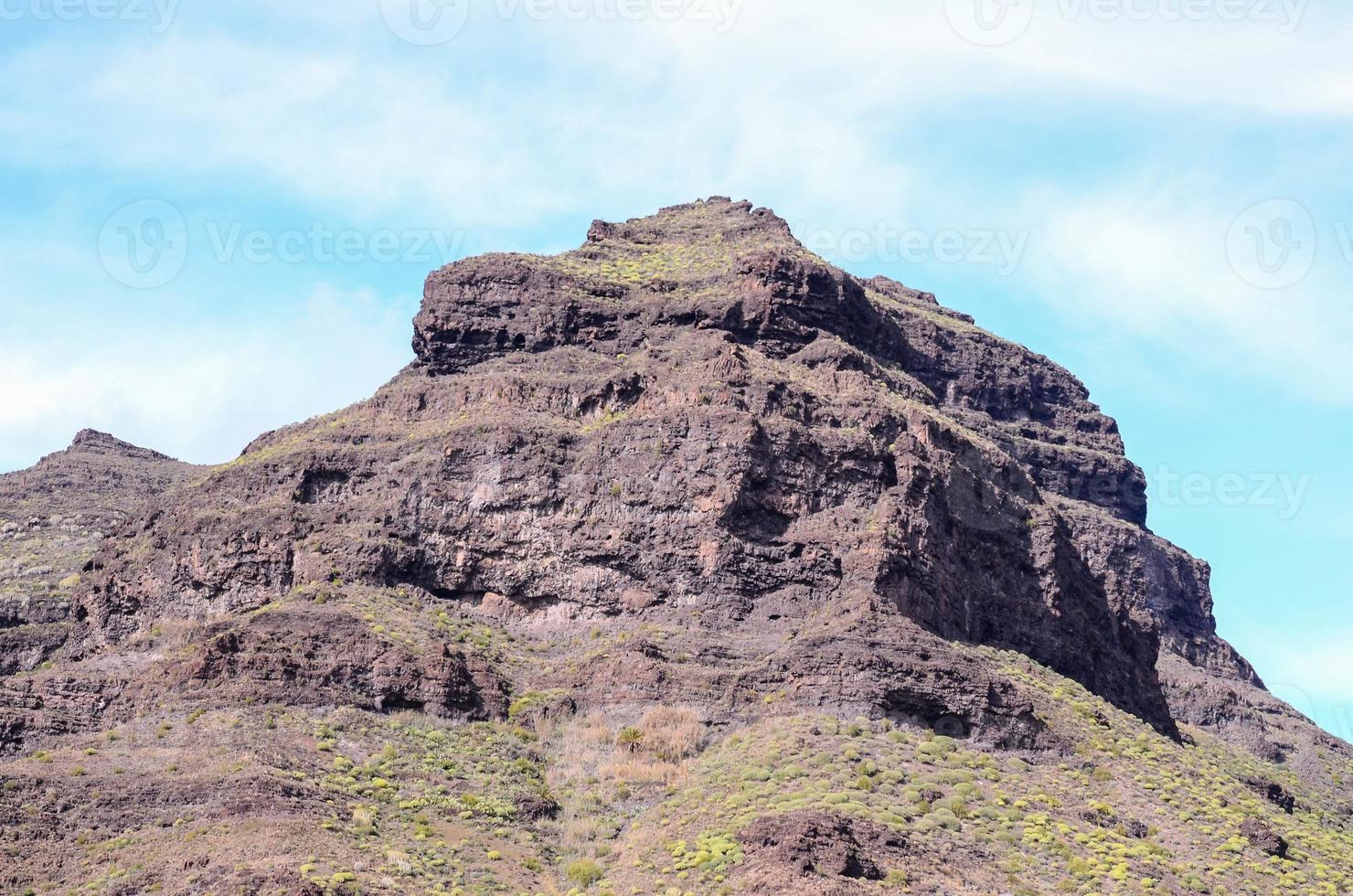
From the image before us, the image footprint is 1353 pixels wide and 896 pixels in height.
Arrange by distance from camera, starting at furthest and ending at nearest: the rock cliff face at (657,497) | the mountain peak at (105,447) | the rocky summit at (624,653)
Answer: the mountain peak at (105,447) < the rock cliff face at (657,497) < the rocky summit at (624,653)

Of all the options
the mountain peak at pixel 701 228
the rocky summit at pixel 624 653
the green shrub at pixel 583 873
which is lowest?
the green shrub at pixel 583 873

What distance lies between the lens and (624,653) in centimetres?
8706

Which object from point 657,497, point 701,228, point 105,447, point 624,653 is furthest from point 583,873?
point 105,447

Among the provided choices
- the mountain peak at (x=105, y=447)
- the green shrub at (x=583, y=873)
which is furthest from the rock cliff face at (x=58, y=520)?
the green shrub at (x=583, y=873)

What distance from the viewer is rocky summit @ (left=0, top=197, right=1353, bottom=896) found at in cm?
7119

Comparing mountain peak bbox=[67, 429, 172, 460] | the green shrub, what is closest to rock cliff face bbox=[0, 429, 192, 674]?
mountain peak bbox=[67, 429, 172, 460]

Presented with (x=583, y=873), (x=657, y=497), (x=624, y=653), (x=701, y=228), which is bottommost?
(x=583, y=873)

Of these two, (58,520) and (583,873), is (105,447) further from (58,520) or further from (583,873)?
(583,873)

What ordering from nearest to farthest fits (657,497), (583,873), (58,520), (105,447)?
(583,873)
(657,497)
(58,520)
(105,447)

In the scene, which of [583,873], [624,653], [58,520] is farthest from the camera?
[58,520]

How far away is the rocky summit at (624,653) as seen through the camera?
71188 millimetres

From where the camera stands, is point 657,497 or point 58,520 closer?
point 657,497

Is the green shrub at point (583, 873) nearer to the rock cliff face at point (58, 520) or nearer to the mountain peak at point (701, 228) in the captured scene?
the rock cliff face at point (58, 520)

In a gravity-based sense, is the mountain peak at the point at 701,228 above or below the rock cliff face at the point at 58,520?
above
